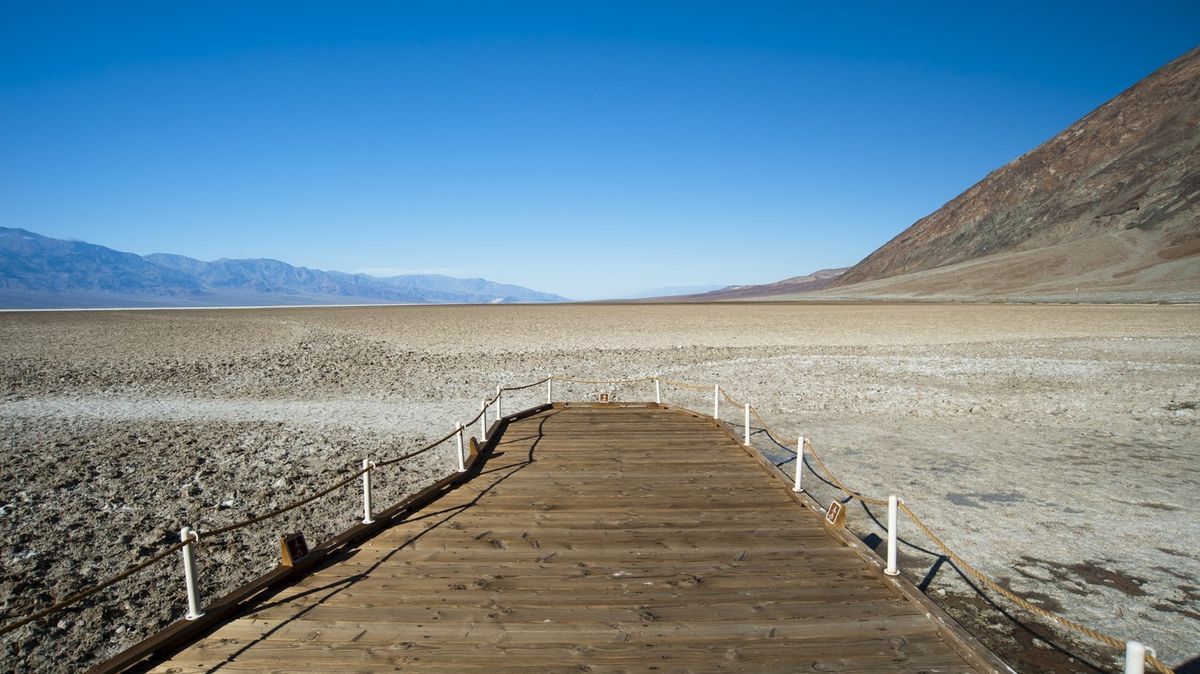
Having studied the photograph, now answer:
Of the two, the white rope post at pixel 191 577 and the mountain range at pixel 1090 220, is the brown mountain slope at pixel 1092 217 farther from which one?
the white rope post at pixel 191 577

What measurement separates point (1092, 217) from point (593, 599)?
478ft

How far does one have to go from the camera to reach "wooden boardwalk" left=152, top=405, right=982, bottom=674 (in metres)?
4.46

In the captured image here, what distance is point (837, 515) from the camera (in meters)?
6.72

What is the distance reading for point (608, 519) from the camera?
7.27 meters

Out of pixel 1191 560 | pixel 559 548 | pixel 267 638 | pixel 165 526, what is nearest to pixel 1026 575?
pixel 1191 560

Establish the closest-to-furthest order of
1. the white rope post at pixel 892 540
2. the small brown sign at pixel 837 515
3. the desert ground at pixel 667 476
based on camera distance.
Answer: the white rope post at pixel 892 540 → the desert ground at pixel 667 476 → the small brown sign at pixel 837 515

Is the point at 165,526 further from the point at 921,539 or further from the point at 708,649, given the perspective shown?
the point at 921,539

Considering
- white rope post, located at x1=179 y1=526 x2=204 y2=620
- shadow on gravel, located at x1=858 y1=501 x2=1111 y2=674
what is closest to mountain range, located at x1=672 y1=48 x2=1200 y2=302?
shadow on gravel, located at x1=858 y1=501 x2=1111 y2=674

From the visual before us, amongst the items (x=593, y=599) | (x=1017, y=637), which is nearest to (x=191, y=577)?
(x=593, y=599)

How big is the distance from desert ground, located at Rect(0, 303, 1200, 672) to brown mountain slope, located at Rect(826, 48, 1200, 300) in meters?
70.9

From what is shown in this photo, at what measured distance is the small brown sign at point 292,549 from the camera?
18.4 feet

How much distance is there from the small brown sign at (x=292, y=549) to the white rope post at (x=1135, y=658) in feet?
20.5

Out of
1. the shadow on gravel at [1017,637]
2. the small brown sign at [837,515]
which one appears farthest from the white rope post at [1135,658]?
the small brown sign at [837,515]

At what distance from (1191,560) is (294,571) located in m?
9.96
